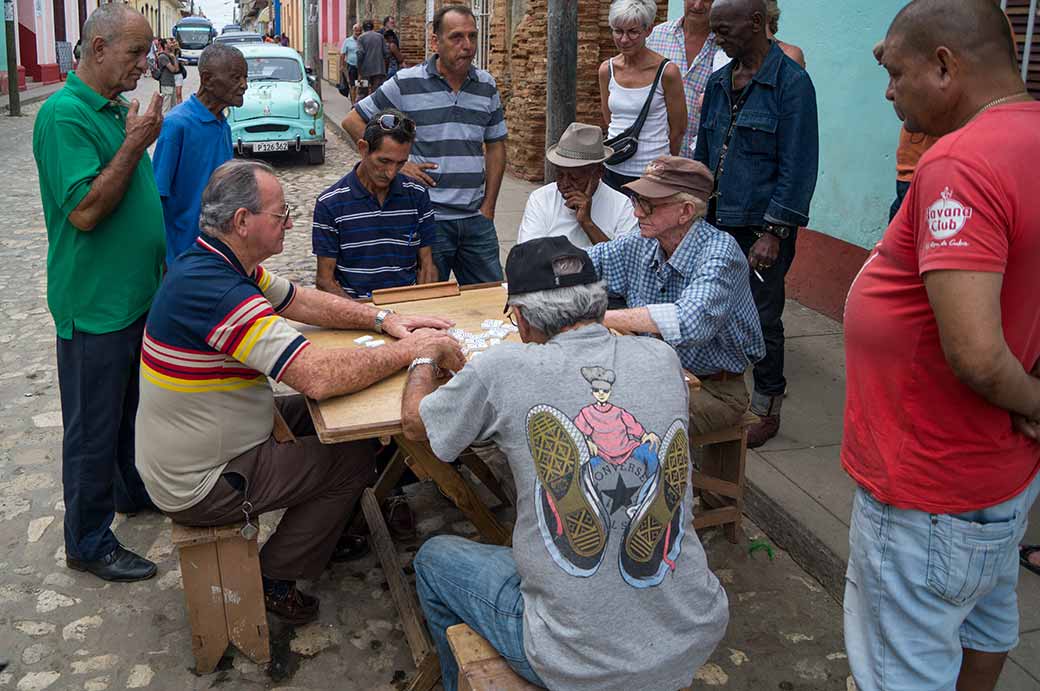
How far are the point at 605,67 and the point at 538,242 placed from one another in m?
3.64

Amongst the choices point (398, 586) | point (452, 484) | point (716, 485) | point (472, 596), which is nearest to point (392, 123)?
point (452, 484)

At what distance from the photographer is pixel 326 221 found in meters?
4.41

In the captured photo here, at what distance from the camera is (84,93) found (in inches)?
140

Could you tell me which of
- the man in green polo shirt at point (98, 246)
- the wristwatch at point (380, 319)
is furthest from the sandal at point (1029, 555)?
the man in green polo shirt at point (98, 246)

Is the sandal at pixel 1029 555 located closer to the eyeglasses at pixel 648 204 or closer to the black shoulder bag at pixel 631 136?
the eyeglasses at pixel 648 204

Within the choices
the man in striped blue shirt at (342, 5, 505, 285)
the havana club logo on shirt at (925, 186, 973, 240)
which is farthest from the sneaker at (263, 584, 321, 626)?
the havana club logo on shirt at (925, 186, 973, 240)

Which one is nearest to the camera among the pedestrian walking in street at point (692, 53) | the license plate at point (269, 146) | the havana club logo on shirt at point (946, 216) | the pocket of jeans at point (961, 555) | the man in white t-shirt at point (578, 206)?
the havana club logo on shirt at point (946, 216)

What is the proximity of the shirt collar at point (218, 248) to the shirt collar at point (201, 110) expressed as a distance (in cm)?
160

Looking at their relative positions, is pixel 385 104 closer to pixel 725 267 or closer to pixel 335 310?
pixel 335 310

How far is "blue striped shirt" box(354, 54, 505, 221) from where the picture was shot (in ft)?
17.0

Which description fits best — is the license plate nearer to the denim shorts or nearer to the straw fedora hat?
the straw fedora hat

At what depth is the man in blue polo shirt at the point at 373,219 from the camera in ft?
14.2

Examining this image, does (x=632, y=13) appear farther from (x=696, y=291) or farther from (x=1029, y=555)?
(x=1029, y=555)

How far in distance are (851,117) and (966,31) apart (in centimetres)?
449
